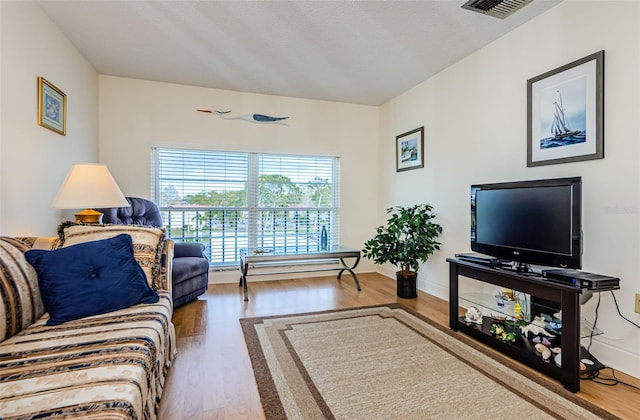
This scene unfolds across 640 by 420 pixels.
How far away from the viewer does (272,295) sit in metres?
3.68

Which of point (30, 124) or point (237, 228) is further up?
point (30, 124)

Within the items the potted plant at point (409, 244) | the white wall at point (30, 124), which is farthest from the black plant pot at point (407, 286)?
the white wall at point (30, 124)

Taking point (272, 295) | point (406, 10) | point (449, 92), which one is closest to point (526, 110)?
point (449, 92)

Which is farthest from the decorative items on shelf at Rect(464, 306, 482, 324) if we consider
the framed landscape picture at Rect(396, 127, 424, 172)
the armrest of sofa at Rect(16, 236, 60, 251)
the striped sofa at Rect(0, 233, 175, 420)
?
the armrest of sofa at Rect(16, 236, 60, 251)

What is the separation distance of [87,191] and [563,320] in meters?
3.03

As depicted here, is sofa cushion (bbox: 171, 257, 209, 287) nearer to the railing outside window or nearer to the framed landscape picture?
the railing outside window

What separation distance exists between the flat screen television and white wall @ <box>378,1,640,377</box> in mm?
321

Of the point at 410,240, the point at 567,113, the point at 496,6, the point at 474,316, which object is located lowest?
the point at 474,316

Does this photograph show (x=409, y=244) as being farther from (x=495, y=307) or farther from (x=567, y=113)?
(x=567, y=113)

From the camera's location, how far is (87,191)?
2215mm

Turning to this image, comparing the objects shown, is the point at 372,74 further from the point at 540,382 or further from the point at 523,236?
the point at 540,382

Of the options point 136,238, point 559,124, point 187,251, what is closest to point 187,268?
point 187,251

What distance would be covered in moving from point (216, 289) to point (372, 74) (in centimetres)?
307

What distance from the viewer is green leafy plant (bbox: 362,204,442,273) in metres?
3.51
